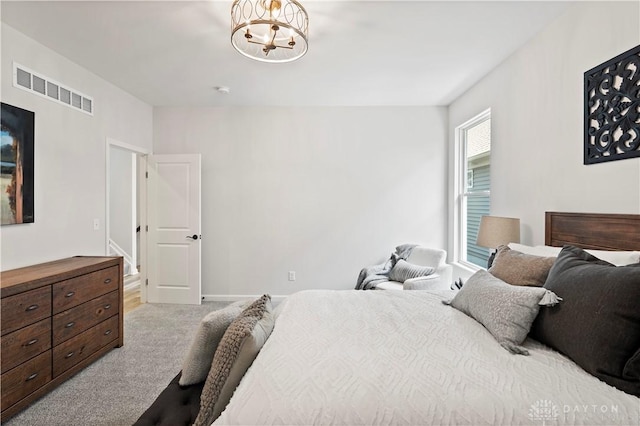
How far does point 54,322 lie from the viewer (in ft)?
7.34

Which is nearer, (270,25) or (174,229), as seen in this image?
(270,25)

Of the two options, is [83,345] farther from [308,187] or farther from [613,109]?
[613,109]

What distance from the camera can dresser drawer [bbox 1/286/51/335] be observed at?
6.26 ft

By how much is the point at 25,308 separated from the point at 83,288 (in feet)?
1.58

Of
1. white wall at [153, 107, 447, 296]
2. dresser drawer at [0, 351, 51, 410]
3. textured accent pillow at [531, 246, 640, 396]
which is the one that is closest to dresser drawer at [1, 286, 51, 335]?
dresser drawer at [0, 351, 51, 410]

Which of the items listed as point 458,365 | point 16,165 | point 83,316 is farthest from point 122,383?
point 458,365

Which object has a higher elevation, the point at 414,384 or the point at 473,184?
the point at 473,184

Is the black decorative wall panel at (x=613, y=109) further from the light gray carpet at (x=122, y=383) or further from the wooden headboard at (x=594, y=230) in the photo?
the light gray carpet at (x=122, y=383)

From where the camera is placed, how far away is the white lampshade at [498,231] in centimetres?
254

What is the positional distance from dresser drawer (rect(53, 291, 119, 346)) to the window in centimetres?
380

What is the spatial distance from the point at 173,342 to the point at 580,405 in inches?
123

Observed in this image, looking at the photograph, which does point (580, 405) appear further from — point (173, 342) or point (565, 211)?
point (173, 342)

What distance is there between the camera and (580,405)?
0.97m

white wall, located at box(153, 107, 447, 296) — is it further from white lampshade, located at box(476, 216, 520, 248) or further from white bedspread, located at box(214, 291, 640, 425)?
white bedspread, located at box(214, 291, 640, 425)
